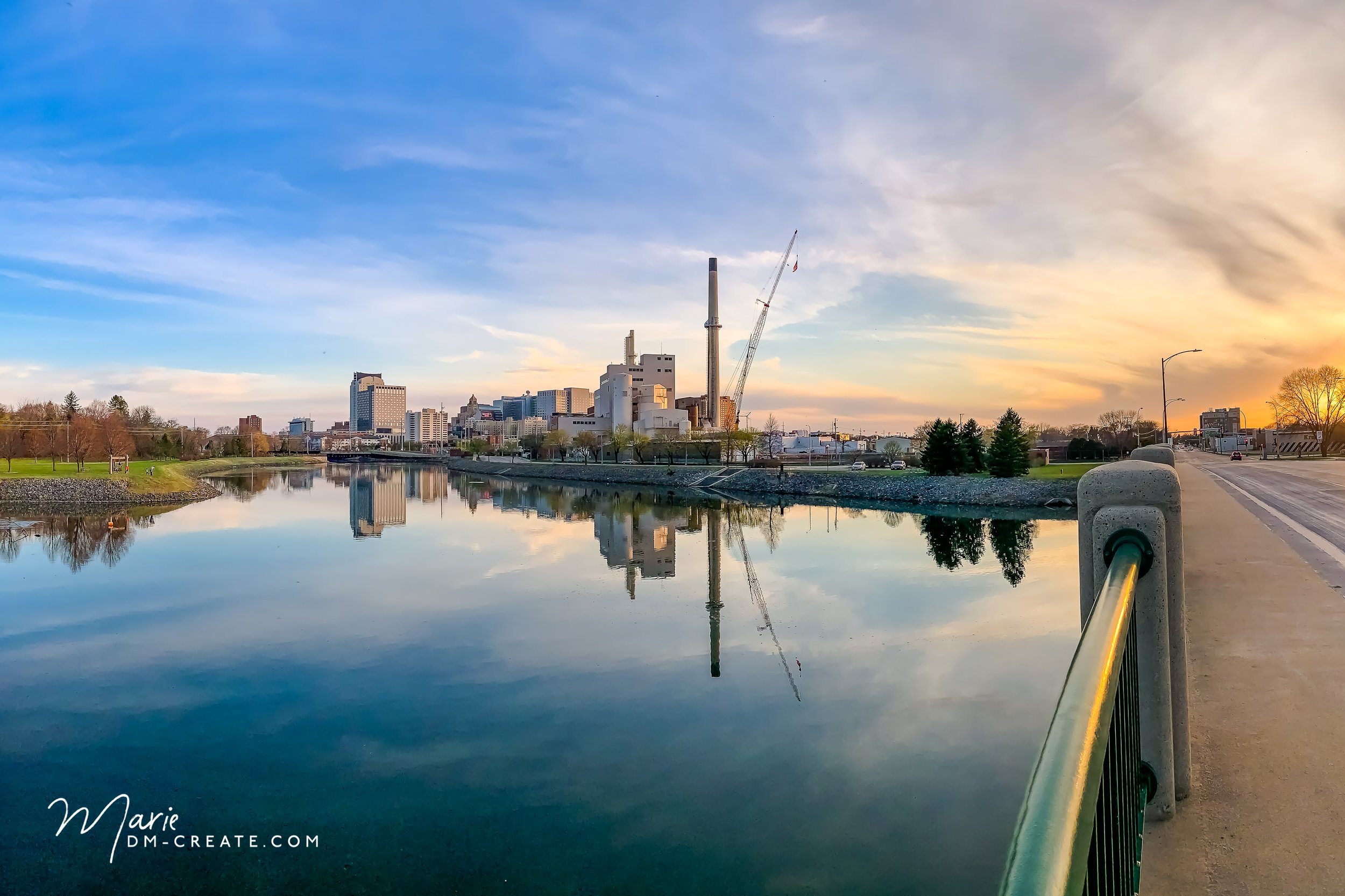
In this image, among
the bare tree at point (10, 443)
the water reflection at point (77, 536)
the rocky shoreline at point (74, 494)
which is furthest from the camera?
the bare tree at point (10, 443)

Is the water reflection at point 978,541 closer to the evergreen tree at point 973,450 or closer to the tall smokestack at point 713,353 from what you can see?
the evergreen tree at point 973,450

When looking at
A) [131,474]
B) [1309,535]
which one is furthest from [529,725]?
[131,474]

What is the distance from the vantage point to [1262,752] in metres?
5.22

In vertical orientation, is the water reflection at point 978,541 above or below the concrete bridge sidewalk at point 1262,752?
below

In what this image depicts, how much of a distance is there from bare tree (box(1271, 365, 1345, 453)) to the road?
60.8 meters

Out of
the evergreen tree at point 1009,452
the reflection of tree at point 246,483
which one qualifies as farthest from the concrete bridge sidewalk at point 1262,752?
the reflection of tree at point 246,483

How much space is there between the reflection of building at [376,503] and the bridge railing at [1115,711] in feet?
123

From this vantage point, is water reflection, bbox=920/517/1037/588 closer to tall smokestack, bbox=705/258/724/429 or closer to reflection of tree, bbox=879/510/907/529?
reflection of tree, bbox=879/510/907/529

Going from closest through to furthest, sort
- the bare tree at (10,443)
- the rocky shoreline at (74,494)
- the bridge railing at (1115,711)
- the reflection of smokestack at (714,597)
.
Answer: the bridge railing at (1115,711)
the reflection of smokestack at (714,597)
the rocky shoreline at (74,494)
the bare tree at (10,443)

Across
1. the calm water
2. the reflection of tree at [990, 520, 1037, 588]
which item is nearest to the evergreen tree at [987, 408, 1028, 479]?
the reflection of tree at [990, 520, 1037, 588]

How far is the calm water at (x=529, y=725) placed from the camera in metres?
7.71

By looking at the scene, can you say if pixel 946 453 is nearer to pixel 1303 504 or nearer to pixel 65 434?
pixel 1303 504

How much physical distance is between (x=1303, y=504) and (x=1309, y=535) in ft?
30.8

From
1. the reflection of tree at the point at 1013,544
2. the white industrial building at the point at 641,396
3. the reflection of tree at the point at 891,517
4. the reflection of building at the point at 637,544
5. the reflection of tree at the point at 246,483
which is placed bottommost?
the reflection of building at the point at 637,544
